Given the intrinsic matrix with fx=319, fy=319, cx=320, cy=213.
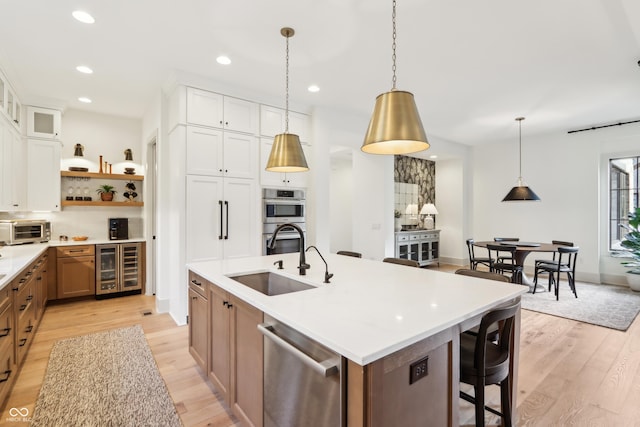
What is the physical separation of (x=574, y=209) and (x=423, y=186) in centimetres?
301

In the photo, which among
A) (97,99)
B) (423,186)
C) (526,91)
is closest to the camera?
(526,91)

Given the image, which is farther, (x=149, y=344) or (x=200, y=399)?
(x=149, y=344)

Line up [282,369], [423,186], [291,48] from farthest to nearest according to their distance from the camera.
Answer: [423,186] < [291,48] < [282,369]

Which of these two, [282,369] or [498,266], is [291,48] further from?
[498,266]

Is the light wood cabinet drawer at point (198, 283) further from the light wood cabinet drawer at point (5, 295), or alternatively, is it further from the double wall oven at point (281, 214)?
the double wall oven at point (281, 214)

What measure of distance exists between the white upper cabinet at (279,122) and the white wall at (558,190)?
15.8 feet

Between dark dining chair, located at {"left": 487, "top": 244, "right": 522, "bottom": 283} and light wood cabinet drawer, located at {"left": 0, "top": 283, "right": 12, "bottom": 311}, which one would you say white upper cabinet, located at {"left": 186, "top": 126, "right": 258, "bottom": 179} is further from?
dark dining chair, located at {"left": 487, "top": 244, "right": 522, "bottom": 283}

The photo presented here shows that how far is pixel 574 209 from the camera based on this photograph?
6137 mm

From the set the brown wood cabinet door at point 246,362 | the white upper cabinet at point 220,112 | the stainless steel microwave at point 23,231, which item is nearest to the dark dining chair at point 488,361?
the brown wood cabinet door at point 246,362

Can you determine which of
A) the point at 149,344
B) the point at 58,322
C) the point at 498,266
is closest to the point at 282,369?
the point at 149,344

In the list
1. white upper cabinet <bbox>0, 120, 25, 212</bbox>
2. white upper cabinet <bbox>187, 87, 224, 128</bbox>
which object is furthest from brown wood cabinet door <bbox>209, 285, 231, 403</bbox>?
white upper cabinet <bbox>0, 120, 25, 212</bbox>

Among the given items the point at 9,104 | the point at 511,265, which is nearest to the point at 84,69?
the point at 9,104

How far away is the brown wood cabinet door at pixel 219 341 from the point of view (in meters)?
1.98

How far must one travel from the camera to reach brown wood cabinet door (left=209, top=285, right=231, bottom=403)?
1.98 m
